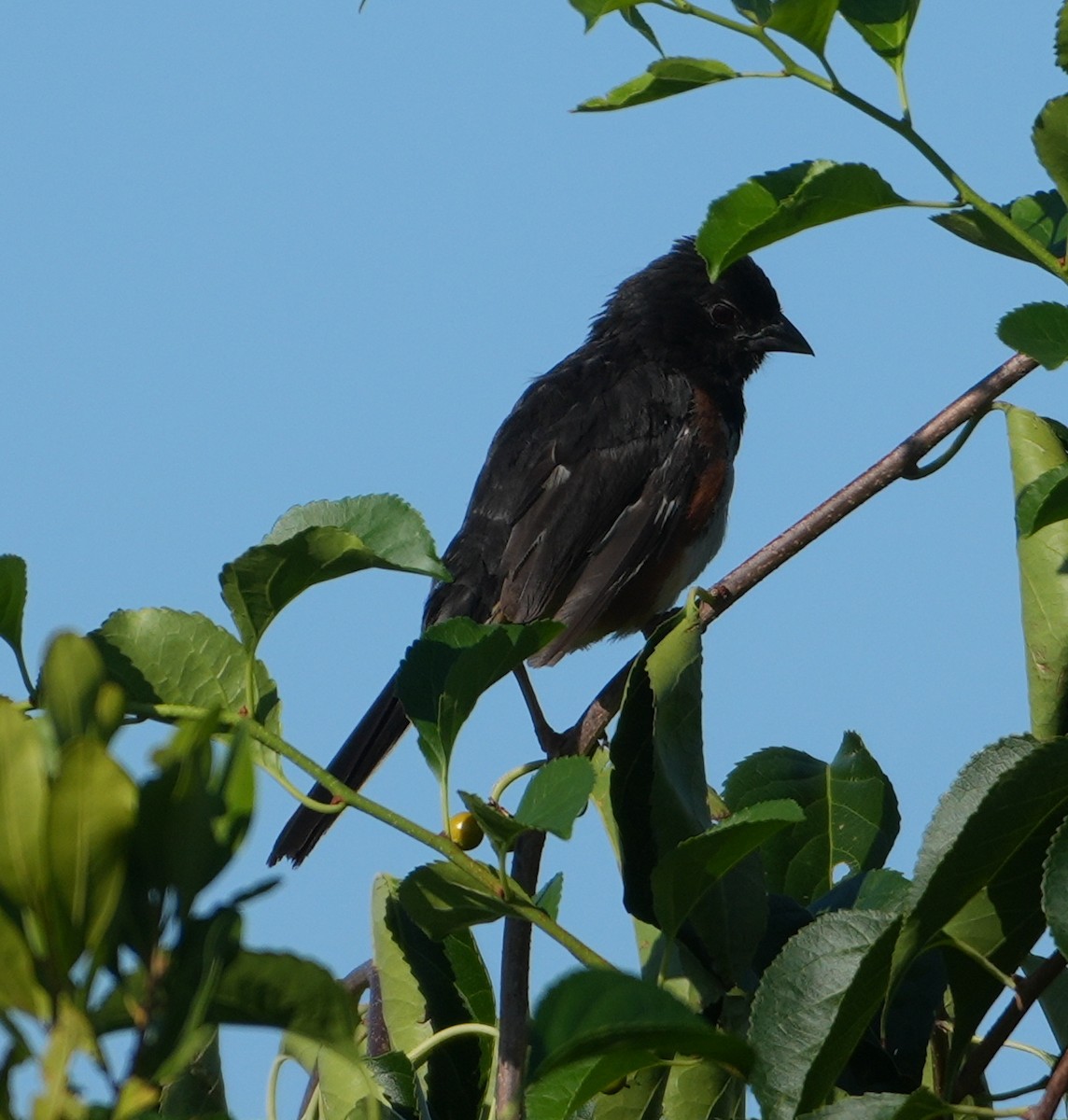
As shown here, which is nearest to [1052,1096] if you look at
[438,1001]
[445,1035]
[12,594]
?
[445,1035]

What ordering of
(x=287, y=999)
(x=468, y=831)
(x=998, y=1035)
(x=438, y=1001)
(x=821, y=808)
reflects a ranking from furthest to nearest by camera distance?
(x=468, y=831) → (x=821, y=808) → (x=438, y=1001) → (x=998, y=1035) → (x=287, y=999)

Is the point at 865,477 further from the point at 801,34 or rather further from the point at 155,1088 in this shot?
the point at 155,1088

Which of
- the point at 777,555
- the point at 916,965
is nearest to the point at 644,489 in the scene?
the point at 777,555

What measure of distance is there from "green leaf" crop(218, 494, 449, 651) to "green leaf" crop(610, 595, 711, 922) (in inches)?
14.6

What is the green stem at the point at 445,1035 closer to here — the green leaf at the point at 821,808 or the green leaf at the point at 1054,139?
the green leaf at the point at 821,808

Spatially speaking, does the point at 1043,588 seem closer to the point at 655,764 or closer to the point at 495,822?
the point at 655,764

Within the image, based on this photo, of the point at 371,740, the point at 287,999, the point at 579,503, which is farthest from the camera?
the point at 579,503

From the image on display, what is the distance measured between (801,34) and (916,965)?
1.02 metres

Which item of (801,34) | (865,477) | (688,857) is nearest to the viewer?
(688,857)

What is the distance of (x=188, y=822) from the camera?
86 centimetres

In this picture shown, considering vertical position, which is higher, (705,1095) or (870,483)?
(870,483)

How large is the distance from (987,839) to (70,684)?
92 cm

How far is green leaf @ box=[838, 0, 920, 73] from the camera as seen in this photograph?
1.80 metres

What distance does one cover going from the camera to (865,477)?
228 centimetres
